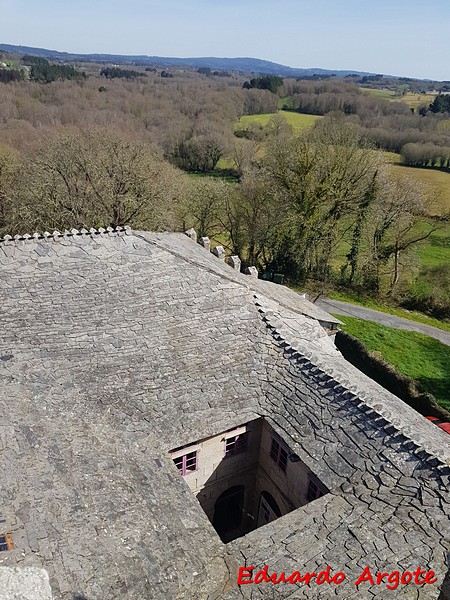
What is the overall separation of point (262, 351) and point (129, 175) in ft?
97.6

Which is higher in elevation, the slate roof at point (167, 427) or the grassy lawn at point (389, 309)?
the slate roof at point (167, 427)

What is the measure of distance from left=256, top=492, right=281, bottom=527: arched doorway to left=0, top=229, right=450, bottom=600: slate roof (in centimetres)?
464

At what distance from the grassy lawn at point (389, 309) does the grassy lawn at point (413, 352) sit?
4.04m

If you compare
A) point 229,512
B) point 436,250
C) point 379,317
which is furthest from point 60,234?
point 436,250

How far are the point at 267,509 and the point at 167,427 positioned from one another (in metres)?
7.01

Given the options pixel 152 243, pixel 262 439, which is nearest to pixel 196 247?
pixel 152 243

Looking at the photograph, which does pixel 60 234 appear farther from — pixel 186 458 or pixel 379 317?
pixel 379 317

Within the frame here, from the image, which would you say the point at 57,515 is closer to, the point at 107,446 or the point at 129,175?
the point at 107,446

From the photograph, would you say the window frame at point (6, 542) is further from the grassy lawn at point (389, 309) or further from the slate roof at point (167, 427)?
the grassy lawn at point (389, 309)

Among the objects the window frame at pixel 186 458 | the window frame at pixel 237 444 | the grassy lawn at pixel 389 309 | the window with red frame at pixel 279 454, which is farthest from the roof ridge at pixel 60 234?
the grassy lawn at pixel 389 309

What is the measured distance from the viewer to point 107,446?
50.3 ft

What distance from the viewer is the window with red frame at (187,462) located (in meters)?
17.5

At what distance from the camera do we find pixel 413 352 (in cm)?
3772

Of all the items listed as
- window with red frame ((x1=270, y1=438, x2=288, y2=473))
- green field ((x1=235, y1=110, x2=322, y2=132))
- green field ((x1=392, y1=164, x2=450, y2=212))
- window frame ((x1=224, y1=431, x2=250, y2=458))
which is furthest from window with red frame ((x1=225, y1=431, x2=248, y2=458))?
green field ((x1=235, y1=110, x2=322, y2=132))
